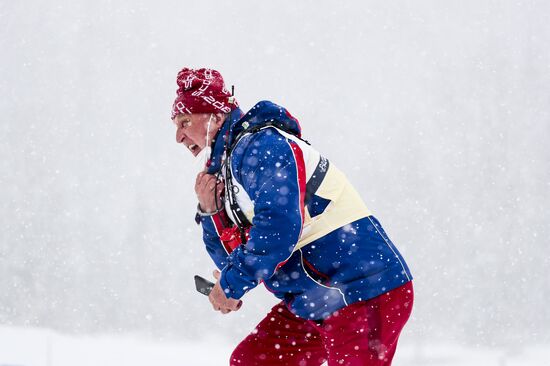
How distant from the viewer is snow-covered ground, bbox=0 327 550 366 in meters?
14.6

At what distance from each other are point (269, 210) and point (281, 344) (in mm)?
856

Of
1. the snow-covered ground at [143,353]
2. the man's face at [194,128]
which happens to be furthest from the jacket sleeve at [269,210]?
the snow-covered ground at [143,353]

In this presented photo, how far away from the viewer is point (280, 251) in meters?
2.24

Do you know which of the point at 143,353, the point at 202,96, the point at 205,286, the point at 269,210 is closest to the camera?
the point at 269,210

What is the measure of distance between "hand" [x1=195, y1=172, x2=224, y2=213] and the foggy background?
3066 cm

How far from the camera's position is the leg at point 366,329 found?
2.40 m

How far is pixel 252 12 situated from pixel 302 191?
3863 inches

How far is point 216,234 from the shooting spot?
279cm

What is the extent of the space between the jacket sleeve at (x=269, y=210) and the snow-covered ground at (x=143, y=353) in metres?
7.12

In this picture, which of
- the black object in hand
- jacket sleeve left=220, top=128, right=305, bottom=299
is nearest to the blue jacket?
jacket sleeve left=220, top=128, right=305, bottom=299

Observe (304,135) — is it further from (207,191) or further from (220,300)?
(220,300)

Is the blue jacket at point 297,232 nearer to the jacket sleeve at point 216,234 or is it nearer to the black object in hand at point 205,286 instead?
the jacket sleeve at point 216,234

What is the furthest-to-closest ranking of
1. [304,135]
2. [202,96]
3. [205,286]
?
1. [304,135]
2. [202,96]
3. [205,286]

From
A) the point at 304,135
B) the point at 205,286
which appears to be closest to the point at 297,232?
the point at 205,286
